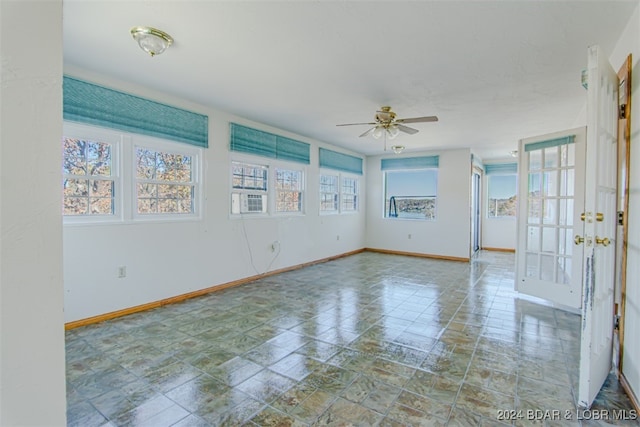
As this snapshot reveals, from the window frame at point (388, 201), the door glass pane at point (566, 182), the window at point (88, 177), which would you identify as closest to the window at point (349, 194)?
the window frame at point (388, 201)

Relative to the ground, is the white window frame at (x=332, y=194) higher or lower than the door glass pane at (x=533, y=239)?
higher

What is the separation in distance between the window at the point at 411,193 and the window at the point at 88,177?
5.81 meters

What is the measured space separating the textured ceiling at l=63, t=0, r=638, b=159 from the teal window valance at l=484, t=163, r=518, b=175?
3.88 meters

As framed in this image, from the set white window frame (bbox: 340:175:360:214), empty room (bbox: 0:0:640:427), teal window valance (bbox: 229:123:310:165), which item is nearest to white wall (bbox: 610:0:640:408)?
empty room (bbox: 0:0:640:427)

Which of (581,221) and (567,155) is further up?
(567,155)

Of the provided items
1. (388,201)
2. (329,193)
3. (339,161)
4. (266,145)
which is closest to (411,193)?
(388,201)

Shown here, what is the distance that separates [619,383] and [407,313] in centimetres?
172

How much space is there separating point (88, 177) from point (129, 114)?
0.77 m

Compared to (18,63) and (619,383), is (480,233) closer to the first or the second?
(619,383)

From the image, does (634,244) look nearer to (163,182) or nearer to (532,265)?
(532,265)

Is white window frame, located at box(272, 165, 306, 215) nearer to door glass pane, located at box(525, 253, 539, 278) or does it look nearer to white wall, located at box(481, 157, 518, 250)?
door glass pane, located at box(525, 253, 539, 278)

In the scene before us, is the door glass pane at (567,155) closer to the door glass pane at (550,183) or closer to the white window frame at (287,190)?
the door glass pane at (550,183)

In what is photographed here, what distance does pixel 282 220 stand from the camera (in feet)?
18.0

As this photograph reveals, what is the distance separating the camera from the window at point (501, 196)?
804cm
